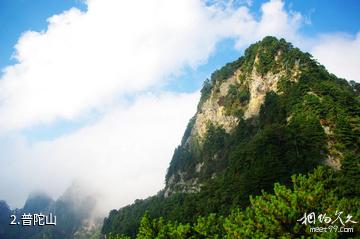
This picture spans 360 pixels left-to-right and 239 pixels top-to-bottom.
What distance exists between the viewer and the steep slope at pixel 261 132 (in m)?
70.8

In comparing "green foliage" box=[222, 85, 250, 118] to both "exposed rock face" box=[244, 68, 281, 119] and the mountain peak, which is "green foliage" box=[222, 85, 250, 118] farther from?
"exposed rock face" box=[244, 68, 281, 119]

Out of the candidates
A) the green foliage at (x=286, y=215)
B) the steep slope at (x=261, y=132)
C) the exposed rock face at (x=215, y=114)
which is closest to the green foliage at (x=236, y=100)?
the steep slope at (x=261, y=132)

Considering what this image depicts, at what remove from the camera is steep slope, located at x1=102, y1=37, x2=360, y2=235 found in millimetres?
70750

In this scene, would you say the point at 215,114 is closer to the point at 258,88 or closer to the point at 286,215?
the point at 258,88

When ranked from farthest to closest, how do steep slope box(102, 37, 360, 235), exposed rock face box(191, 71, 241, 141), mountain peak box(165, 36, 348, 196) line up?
1. exposed rock face box(191, 71, 241, 141)
2. mountain peak box(165, 36, 348, 196)
3. steep slope box(102, 37, 360, 235)

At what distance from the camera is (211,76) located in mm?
149375

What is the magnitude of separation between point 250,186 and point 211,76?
86.7 meters

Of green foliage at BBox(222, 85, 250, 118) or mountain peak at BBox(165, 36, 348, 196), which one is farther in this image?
green foliage at BBox(222, 85, 250, 118)

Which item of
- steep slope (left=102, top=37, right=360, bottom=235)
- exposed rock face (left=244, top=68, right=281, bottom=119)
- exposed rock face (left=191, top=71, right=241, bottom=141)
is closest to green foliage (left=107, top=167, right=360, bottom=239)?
steep slope (left=102, top=37, right=360, bottom=235)

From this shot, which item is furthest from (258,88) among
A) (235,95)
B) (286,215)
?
(286,215)

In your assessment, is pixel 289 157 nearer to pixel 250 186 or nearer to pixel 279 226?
pixel 250 186

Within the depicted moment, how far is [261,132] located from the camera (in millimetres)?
87062

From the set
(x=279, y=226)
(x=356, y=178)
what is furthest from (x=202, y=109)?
(x=279, y=226)

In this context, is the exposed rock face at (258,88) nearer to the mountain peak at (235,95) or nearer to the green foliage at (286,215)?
the mountain peak at (235,95)
